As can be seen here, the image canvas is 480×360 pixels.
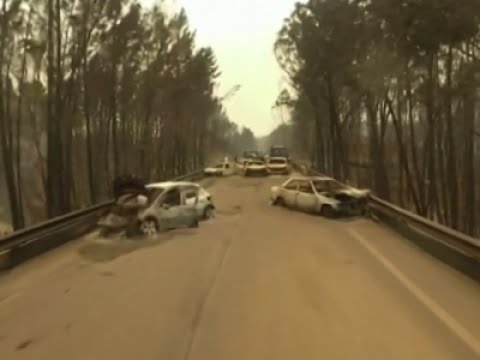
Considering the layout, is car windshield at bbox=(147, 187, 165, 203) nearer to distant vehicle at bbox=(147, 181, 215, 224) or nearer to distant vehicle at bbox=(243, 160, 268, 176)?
distant vehicle at bbox=(147, 181, 215, 224)

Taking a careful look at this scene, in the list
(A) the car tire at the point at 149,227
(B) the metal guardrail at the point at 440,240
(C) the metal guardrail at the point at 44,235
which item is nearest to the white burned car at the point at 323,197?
(B) the metal guardrail at the point at 440,240

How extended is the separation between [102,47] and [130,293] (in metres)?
29.3

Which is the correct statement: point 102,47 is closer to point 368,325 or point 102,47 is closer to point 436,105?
point 436,105

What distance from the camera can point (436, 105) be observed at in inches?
1374

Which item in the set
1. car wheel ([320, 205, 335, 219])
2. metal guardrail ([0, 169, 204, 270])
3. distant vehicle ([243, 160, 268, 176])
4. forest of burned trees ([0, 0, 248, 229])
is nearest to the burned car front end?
car wheel ([320, 205, 335, 219])

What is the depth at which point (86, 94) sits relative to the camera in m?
40.1

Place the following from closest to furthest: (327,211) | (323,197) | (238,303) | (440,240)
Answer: (238,303) < (440,240) < (327,211) < (323,197)

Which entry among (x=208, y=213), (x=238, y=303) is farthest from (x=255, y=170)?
(x=238, y=303)

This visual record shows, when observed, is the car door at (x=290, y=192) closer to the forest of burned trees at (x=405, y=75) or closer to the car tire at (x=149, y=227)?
the forest of burned trees at (x=405, y=75)

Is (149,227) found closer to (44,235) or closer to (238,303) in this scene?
(44,235)

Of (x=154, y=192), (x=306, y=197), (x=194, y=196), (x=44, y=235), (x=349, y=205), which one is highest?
(x=154, y=192)

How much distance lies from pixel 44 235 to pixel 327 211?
10866mm

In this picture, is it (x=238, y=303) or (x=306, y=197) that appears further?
(x=306, y=197)

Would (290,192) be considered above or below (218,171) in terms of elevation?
above
